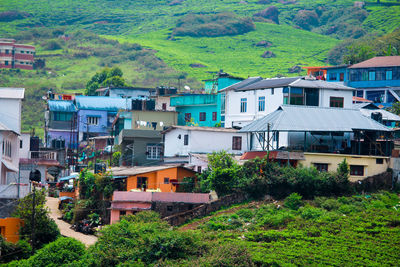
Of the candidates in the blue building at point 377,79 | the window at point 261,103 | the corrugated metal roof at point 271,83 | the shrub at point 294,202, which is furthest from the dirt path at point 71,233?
the blue building at point 377,79

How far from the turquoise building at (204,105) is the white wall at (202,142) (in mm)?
8893

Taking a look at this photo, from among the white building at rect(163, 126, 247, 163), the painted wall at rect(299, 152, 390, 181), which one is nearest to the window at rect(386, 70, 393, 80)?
the white building at rect(163, 126, 247, 163)

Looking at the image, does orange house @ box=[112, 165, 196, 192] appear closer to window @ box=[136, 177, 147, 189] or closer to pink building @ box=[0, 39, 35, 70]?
window @ box=[136, 177, 147, 189]

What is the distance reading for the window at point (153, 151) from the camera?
2324 inches

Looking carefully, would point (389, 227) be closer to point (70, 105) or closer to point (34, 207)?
point (34, 207)

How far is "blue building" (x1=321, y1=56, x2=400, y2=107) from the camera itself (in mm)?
76250

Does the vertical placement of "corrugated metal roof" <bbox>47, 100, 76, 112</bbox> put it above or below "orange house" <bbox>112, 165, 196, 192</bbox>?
above

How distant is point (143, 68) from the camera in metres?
147

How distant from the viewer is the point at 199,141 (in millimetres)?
55750

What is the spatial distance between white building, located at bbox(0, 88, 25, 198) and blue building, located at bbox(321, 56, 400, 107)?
40653mm

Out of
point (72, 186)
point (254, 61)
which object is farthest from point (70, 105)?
point (254, 61)

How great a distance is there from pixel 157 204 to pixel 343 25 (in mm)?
152491

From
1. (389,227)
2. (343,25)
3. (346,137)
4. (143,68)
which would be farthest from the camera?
(343,25)

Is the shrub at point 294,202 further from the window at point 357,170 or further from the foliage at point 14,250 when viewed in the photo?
the foliage at point 14,250
